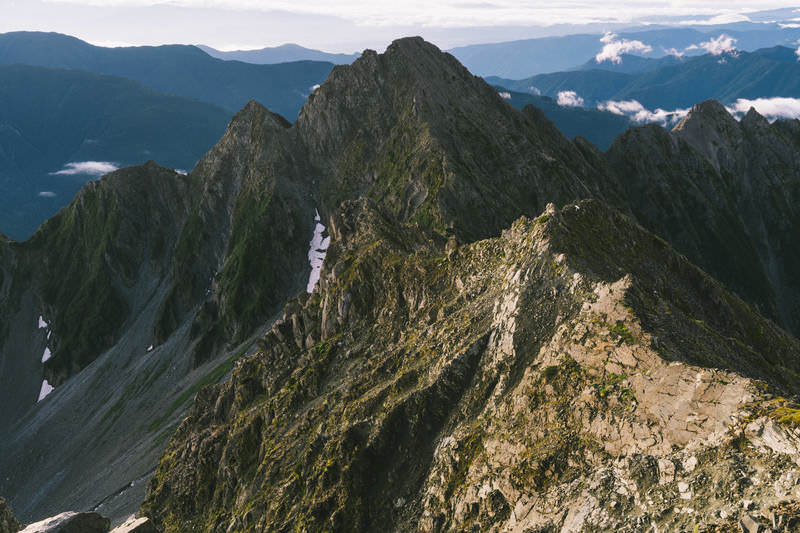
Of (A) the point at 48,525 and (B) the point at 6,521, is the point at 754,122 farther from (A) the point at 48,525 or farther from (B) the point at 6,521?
(B) the point at 6,521

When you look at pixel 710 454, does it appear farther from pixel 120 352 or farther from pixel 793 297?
pixel 793 297

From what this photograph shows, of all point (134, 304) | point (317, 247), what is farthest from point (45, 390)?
point (317, 247)

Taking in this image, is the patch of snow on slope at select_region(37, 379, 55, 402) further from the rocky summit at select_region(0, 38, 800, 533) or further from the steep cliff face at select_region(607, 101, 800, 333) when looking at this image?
the steep cliff face at select_region(607, 101, 800, 333)

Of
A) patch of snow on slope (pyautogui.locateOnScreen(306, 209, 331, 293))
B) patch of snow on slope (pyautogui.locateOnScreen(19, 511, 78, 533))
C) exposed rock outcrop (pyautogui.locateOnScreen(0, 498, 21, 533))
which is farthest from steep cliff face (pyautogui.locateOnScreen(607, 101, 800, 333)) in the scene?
exposed rock outcrop (pyautogui.locateOnScreen(0, 498, 21, 533))

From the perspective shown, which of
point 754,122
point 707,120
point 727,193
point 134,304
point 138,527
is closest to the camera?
point 138,527

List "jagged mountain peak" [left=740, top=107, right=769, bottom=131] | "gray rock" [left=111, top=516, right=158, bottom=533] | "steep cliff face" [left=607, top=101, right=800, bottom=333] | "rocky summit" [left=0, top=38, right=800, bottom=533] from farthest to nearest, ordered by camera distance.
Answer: "jagged mountain peak" [left=740, top=107, right=769, bottom=131], "steep cliff face" [left=607, top=101, right=800, bottom=333], "gray rock" [left=111, top=516, right=158, bottom=533], "rocky summit" [left=0, top=38, right=800, bottom=533]
